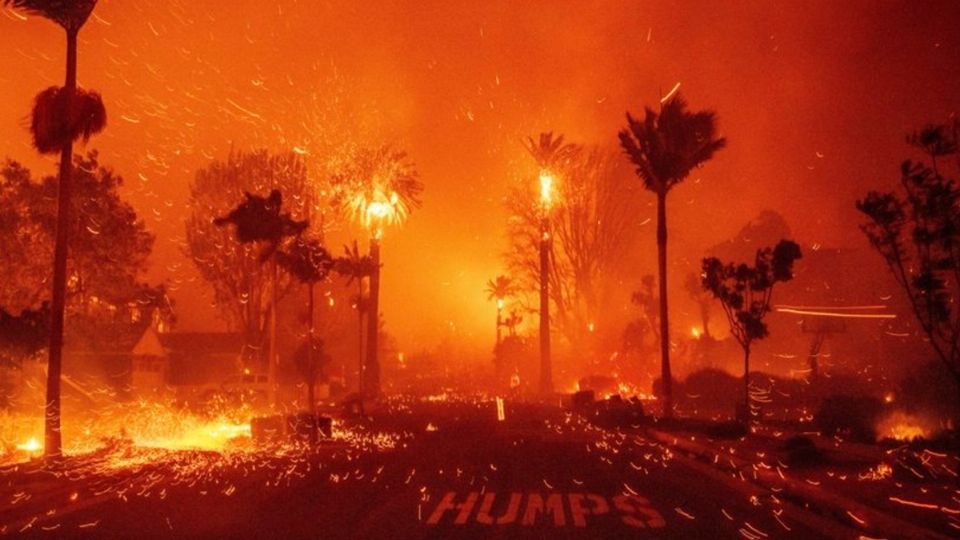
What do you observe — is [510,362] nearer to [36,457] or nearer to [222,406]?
[222,406]

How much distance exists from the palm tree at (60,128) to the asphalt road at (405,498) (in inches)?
70.6

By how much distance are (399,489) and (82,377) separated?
37.9 metres

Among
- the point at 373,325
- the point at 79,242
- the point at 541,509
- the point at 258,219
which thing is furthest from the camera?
Result: the point at 373,325

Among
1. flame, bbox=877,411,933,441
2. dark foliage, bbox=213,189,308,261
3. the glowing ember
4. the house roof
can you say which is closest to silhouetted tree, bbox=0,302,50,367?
dark foliage, bbox=213,189,308,261

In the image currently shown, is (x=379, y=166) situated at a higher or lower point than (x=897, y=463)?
higher

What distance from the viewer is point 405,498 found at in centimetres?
1417

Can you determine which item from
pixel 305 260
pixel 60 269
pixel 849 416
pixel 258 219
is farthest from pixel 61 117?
pixel 849 416

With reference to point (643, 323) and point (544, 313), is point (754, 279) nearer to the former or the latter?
point (544, 313)

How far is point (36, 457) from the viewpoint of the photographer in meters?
18.9

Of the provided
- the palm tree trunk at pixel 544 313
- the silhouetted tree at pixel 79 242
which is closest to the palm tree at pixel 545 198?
the palm tree trunk at pixel 544 313

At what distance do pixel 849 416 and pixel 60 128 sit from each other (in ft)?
68.7

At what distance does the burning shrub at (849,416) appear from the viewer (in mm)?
25125

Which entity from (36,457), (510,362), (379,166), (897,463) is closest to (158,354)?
(379,166)

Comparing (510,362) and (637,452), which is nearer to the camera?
(637,452)
